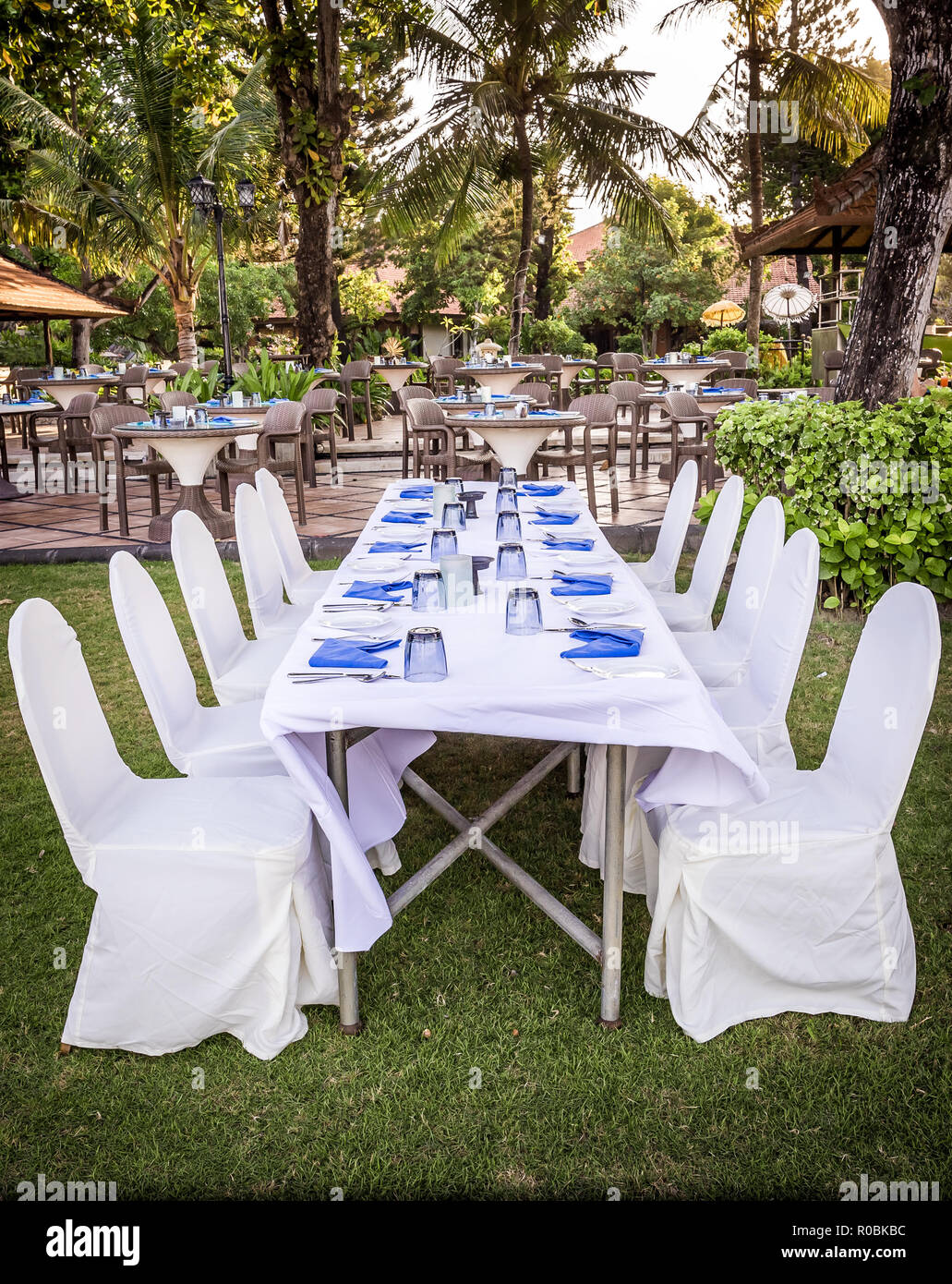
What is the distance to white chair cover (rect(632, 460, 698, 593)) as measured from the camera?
3867 millimetres

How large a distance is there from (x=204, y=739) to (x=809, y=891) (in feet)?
4.97

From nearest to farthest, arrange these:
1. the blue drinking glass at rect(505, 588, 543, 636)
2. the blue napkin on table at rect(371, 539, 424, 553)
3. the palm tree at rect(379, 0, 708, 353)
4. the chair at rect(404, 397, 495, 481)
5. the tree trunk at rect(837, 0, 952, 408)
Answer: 1. the blue drinking glass at rect(505, 588, 543, 636)
2. the blue napkin on table at rect(371, 539, 424, 553)
3. the tree trunk at rect(837, 0, 952, 408)
4. the chair at rect(404, 397, 495, 481)
5. the palm tree at rect(379, 0, 708, 353)

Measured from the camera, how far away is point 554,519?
3.68 metres

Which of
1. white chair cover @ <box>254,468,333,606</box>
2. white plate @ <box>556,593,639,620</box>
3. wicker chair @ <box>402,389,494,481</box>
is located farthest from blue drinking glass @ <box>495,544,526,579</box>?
wicker chair @ <box>402,389,494,481</box>

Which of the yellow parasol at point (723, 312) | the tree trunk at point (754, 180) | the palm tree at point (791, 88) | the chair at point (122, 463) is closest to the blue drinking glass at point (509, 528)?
the chair at point (122, 463)

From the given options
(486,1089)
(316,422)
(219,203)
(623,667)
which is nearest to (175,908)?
(486,1089)

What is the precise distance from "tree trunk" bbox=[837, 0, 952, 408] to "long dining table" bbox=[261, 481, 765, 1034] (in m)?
3.44

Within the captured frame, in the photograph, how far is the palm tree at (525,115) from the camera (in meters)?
12.2

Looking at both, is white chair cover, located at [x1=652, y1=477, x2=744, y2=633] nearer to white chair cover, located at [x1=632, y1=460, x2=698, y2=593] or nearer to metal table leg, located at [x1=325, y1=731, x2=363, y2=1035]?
→ white chair cover, located at [x1=632, y1=460, x2=698, y2=593]

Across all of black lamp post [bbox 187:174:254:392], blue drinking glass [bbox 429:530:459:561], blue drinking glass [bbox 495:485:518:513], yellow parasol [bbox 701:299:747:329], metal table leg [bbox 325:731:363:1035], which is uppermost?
yellow parasol [bbox 701:299:747:329]

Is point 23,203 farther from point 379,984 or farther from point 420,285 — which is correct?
point 379,984

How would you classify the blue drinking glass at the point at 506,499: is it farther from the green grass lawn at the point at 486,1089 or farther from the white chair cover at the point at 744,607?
the green grass lawn at the point at 486,1089

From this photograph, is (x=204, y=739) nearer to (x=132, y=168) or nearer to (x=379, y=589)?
(x=379, y=589)
